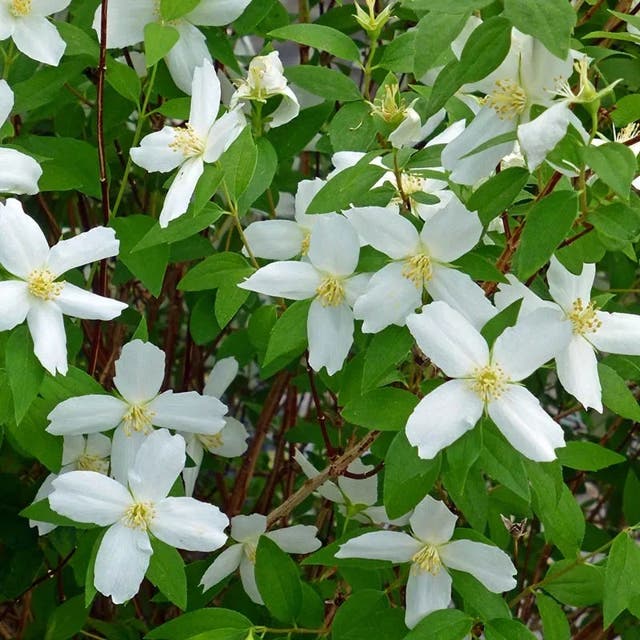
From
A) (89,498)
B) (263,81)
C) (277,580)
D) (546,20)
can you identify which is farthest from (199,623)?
(546,20)

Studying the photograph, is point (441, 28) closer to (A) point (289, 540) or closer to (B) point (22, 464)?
(A) point (289, 540)

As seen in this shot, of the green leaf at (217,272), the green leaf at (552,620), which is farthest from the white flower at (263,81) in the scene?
the green leaf at (552,620)

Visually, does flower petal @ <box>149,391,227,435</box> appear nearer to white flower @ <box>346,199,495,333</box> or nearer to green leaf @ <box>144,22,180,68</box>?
white flower @ <box>346,199,495,333</box>

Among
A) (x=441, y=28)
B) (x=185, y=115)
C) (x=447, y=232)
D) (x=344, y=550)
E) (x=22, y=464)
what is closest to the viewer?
(x=441, y=28)

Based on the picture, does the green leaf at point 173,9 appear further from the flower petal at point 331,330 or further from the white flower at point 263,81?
the flower petal at point 331,330

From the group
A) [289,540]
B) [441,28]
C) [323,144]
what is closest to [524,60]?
[441,28]

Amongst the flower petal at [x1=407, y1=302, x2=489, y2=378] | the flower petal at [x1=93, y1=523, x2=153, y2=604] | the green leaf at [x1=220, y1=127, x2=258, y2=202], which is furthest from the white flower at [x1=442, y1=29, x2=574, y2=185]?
the flower petal at [x1=93, y1=523, x2=153, y2=604]
